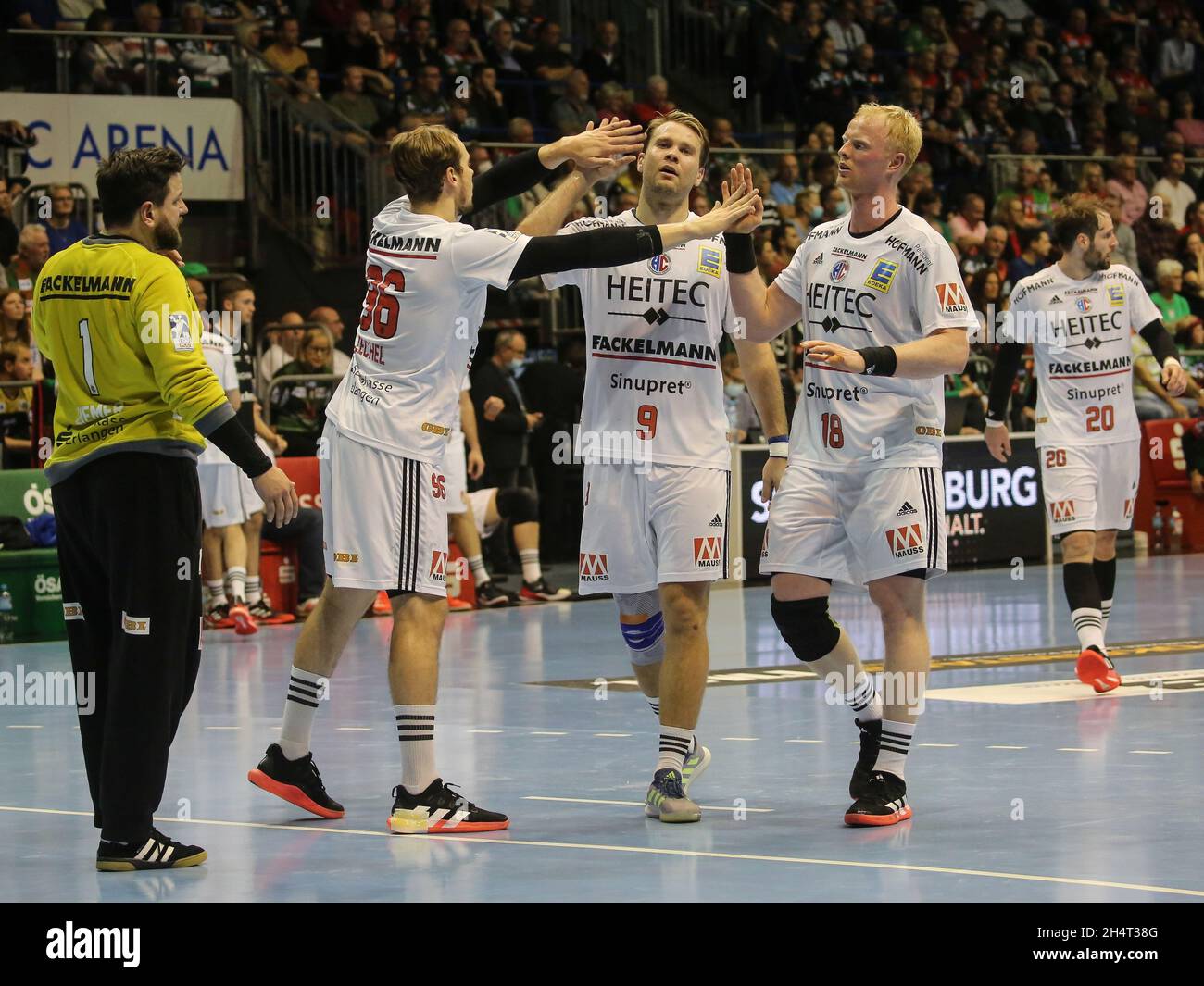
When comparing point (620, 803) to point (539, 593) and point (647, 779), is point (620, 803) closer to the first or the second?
point (647, 779)

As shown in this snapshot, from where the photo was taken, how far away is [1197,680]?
32.6ft

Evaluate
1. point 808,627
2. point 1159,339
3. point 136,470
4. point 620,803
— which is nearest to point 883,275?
point 808,627

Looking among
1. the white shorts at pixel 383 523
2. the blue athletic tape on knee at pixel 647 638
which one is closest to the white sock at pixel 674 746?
the blue athletic tape on knee at pixel 647 638

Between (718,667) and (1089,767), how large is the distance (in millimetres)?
3864

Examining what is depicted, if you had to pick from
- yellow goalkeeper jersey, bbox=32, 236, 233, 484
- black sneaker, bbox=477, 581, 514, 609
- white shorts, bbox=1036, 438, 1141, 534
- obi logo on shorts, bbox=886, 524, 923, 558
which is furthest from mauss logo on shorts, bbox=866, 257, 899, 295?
black sneaker, bbox=477, 581, 514, 609

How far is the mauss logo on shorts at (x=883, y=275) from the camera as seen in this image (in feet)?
22.1

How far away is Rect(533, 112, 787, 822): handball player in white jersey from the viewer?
6.75 meters

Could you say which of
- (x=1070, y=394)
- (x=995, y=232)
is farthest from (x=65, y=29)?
(x=1070, y=394)

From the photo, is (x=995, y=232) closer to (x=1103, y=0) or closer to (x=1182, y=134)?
(x=1182, y=134)

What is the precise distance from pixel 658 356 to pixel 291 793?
1.98 metres

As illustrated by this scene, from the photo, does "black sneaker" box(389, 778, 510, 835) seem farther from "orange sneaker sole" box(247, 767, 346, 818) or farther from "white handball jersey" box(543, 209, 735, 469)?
"white handball jersey" box(543, 209, 735, 469)

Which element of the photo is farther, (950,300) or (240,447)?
(950,300)

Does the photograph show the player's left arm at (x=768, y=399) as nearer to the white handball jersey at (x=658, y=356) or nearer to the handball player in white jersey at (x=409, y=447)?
the white handball jersey at (x=658, y=356)

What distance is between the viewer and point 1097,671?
961 centimetres
